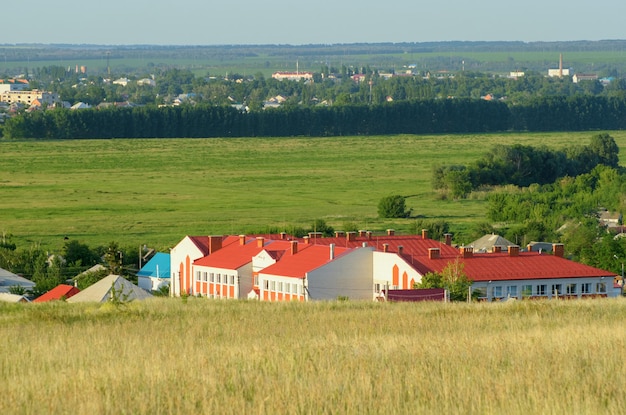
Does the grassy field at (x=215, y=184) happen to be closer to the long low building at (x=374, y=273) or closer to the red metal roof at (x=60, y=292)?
the long low building at (x=374, y=273)

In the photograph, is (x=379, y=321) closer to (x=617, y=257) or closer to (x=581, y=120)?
(x=617, y=257)


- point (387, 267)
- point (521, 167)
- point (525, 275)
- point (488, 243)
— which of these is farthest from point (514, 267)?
point (521, 167)

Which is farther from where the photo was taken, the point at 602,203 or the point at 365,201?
the point at 365,201

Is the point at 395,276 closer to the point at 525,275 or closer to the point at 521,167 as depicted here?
the point at 525,275

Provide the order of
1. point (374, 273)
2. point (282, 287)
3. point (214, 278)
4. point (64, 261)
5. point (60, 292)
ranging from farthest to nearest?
point (64, 261), point (214, 278), point (374, 273), point (282, 287), point (60, 292)

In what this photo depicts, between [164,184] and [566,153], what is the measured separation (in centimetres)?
3262

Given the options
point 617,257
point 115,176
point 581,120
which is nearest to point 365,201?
point 115,176

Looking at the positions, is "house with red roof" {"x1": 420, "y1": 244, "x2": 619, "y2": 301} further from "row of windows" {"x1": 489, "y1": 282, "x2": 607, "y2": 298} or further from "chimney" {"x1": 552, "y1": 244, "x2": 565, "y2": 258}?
"chimney" {"x1": 552, "y1": 244, "x2": 565, "y2": 258}

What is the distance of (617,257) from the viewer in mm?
49812

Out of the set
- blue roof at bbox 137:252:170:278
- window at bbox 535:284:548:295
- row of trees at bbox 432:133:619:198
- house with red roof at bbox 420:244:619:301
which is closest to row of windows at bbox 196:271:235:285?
blue roof at bbox 137:252:170:278

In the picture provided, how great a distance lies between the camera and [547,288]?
44062mm

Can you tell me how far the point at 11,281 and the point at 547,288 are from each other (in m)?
17.9

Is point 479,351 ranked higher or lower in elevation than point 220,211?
higher

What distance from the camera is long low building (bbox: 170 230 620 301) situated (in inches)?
1703
